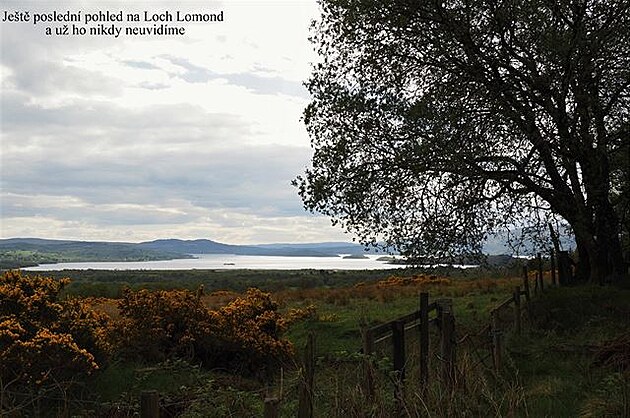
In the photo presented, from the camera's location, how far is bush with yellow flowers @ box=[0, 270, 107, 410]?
11.5 m

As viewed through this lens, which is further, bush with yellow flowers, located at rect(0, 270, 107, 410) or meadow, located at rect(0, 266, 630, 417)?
bush with yellow flowers, located at rect(0, 270, 107, 410)

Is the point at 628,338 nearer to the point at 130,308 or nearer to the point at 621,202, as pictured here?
the point at 621,202

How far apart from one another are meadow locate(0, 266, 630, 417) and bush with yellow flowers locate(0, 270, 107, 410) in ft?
0.73

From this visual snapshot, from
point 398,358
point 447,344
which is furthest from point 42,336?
point 447,344

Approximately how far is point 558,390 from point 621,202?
35.9ft

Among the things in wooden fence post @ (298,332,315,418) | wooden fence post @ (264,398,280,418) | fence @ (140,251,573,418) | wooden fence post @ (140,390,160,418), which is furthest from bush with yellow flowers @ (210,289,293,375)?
wooden fence post @ (140,390,160,418)

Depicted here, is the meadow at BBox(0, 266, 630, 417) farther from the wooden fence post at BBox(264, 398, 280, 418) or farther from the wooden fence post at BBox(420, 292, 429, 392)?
the wooden fence post at BBox(264, 398, 280, 418)

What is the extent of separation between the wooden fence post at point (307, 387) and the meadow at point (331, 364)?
4.5 inches

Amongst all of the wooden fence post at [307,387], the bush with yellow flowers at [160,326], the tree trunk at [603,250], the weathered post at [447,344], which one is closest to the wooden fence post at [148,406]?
the wooden fence post at [307,387]

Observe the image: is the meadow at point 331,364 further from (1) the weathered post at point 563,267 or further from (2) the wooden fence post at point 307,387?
(1) the weathered post at point 563,267

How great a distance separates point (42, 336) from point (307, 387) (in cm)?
712

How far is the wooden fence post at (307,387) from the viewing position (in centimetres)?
666

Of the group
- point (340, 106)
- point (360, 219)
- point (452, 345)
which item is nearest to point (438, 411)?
point (452, 345)

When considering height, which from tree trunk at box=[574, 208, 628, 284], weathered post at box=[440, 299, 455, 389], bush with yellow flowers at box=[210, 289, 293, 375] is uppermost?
tree trunk at box=[574, 208, 628, 284]
